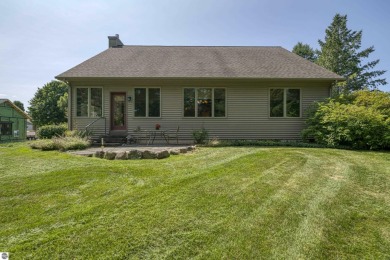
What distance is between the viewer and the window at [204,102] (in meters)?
10.8

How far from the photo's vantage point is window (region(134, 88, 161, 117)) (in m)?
10.7

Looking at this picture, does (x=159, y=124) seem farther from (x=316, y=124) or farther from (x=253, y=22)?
(x=253, y=22)

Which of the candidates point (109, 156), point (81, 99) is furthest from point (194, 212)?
point (81, 99)

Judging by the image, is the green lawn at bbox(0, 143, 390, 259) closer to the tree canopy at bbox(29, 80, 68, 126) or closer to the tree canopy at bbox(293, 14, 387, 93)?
the tree canopy at bbox(293, 14, 387, 93)

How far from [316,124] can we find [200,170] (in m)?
7.21

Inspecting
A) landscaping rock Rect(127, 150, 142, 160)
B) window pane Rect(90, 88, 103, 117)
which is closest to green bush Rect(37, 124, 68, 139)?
window pane Rect(90, 88, 103, 117)

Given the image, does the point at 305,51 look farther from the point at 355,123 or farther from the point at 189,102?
the point at 189,102

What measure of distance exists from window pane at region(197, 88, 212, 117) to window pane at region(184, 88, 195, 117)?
30 cm

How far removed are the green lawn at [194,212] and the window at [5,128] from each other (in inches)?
863

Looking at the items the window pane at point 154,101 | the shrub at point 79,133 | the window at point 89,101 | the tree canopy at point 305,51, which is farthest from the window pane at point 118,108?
the tree canopy at point 305,51

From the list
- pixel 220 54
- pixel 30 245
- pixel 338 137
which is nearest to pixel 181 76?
pixel 220 54

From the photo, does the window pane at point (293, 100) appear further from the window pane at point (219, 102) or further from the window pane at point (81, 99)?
the window pane at point (81, 99)

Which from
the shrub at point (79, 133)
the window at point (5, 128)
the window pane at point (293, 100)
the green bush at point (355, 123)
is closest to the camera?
the green bush at point (355, 123)

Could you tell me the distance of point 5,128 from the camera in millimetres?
21766
